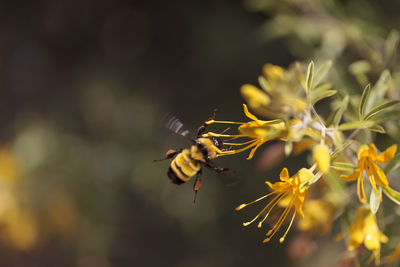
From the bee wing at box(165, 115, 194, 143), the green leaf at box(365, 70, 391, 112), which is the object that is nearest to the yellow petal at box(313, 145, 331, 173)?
the green leaf at box(365, 70, 391, 112)


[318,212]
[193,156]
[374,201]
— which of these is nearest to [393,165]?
[374,201]

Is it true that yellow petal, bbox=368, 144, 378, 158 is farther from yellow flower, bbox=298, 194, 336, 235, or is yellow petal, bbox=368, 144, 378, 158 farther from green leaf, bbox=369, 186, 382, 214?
yellow flower, bbox=298, 194, 336, 235

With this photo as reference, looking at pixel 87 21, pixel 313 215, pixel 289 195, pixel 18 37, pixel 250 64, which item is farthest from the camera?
pixel 18 37

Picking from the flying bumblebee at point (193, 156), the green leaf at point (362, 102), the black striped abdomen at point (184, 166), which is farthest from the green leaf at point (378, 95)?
the black striped abdomen at point (184, 166)

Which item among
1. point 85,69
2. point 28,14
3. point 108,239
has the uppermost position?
point 28,14

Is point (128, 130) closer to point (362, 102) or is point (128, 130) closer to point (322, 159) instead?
point (362, 102)

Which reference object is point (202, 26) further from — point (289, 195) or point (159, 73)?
point (289, 195)

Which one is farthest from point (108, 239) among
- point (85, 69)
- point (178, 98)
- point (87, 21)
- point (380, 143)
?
point (380, 143)
